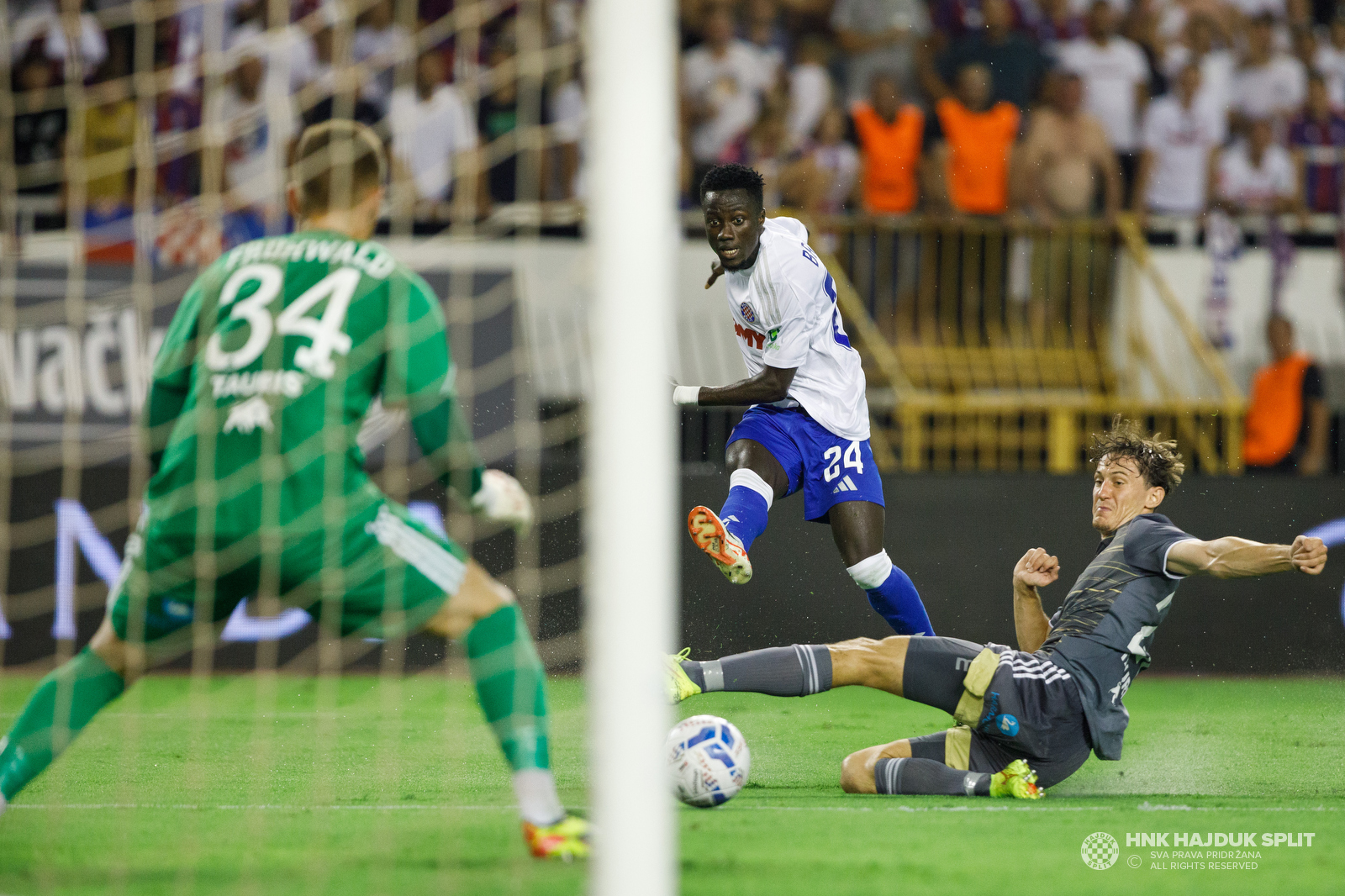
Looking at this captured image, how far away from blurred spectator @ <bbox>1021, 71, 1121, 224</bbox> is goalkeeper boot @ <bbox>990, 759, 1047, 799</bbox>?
653 cm

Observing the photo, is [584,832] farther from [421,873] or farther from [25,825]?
[25,825]

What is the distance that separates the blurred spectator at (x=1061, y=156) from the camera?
10.8 meters

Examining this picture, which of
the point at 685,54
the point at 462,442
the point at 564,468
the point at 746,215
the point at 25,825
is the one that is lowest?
the point at 25,825

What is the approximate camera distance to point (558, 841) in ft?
12.6

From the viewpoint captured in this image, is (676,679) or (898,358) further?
(898,358)

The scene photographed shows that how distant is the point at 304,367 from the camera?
3.82 metres

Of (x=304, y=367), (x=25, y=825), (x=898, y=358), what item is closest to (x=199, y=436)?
(x=304, y=367)

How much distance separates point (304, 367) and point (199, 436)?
31 cm

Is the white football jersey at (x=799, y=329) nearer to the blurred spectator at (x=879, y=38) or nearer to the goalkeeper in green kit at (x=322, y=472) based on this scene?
the goalkeeper in green kit at (x=322, y=472)

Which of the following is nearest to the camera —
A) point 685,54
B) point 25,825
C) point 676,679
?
point 25,825

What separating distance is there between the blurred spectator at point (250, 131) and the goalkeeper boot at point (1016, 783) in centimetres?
644

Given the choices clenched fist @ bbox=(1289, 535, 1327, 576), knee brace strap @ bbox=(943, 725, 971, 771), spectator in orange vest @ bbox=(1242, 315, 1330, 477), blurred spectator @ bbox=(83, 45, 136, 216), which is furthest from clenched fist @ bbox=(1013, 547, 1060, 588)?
blurred spectator @ bbox=(83, 45, 136, 216)

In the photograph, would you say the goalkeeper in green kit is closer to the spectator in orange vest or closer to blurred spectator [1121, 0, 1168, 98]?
the spectator in orange vest

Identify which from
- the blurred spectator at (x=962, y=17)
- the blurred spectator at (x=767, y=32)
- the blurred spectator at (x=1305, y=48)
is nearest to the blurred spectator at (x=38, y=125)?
the blurred spectator at (x=767, y=32)
